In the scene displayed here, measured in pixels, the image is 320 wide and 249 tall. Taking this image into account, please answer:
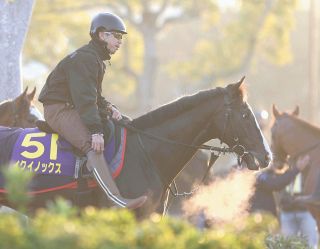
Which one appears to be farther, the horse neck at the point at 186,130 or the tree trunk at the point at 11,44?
the tree trunk at the point at 11,44

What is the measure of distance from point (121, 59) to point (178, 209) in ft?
106

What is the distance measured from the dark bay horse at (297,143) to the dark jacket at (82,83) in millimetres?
4470

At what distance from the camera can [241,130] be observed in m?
8.17

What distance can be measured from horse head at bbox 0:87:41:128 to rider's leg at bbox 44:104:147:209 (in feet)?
6.59

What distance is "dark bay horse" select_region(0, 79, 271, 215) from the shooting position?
26.3 feet

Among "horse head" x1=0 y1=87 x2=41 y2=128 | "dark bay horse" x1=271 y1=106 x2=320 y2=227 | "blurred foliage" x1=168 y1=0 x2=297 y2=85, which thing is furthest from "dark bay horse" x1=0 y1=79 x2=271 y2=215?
"blurred foliage" x1=168 y1=0 x2=297 y2=85

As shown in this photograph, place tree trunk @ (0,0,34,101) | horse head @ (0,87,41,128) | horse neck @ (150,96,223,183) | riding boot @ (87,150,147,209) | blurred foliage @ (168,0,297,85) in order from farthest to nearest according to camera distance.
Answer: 1. blurred foliage @ (168,0,297,85)
2. tree trunk @ (0,0,34,101)
3. horse head @ (0,87,41,128)
4. horse neck @ (150,96,223,183)
5. riding boot @ (87,150,147,209)

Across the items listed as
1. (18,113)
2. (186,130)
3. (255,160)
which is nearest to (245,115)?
(255,160)

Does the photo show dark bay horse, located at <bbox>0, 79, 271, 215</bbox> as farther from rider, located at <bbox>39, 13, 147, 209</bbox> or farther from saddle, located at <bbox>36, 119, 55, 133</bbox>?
saddle, located at <bbox>36, 119, 55, 133</bbox>

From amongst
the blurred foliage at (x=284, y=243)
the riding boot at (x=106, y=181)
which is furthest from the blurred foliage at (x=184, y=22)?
the riding boot at (x=106, y=181)

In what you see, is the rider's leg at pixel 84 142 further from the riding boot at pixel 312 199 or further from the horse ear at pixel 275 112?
the horse ear at pixel 275 112

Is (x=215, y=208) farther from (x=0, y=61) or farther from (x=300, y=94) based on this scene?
(x=300, y=94)

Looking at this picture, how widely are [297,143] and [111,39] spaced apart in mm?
4848

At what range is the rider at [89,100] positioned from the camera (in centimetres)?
755
